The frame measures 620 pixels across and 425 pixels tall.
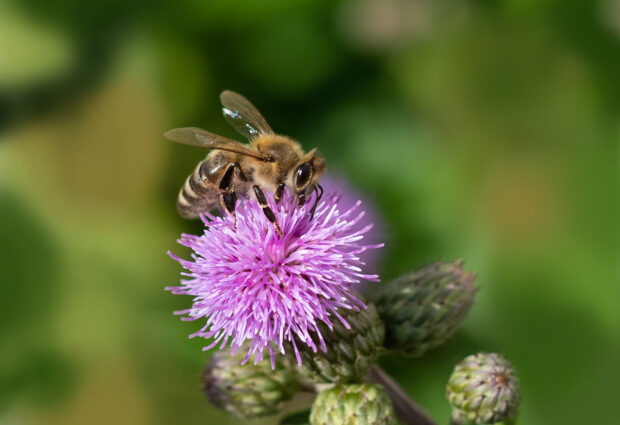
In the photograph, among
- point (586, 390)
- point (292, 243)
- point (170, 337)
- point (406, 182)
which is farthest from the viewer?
point (406, 182)

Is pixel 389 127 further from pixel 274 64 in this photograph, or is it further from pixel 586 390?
pixel 586 390

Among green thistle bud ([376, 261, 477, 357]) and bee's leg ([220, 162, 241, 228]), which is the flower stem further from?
bee's leg ([220, 162, 241, 228])

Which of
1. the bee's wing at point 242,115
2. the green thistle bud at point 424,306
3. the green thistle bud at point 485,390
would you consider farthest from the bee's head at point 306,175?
the green thistle bud at point 485,390

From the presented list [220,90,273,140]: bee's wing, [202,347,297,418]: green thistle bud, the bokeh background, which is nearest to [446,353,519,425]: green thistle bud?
[202,347,297,418]: green thistle bud

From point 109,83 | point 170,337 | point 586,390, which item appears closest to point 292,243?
point 170,337

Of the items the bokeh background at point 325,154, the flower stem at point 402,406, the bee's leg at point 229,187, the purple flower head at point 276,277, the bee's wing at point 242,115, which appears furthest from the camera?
the bokeh background at point 325,154

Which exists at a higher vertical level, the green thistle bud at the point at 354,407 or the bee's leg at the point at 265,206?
the bee's leg at the point at 265,206

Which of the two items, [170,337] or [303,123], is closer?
[170,337]

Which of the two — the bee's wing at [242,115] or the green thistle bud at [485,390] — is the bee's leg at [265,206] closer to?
the bee's wing at [242,115]
